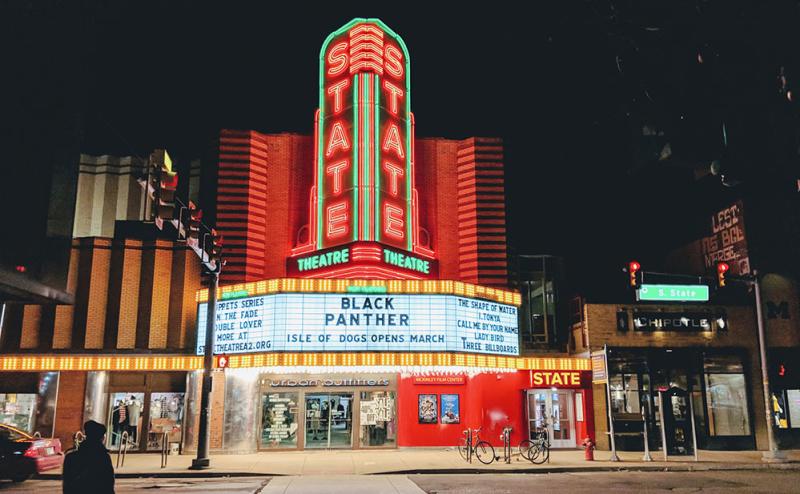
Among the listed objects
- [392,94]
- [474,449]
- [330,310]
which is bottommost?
[474,449]

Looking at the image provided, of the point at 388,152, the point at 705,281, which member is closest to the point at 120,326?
the point at 388,152

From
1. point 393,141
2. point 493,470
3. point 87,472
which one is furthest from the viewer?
point 393,141

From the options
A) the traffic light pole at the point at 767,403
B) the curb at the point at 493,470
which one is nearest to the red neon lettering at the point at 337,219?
the curb at the point at 493,470

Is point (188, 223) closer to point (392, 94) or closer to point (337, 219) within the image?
point (337, 219)

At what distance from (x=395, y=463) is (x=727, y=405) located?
14.5 meters

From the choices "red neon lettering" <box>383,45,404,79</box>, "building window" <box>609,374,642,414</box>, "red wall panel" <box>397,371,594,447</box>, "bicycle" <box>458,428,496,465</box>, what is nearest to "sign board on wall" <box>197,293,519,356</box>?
"red wall panel" <box>397,371,594,447</box>

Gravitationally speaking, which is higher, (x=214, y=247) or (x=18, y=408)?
(x=214, y=247)

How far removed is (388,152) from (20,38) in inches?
511

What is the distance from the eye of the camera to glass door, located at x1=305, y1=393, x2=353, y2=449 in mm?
23297

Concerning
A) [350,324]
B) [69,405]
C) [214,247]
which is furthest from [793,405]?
[69,405]

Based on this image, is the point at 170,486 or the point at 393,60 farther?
the point at 393,60

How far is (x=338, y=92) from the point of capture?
25.5 metres

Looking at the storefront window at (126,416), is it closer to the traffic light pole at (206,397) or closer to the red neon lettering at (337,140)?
the traffic light pole at (206,397)

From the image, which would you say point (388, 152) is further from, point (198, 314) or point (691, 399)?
point (691, 399)
